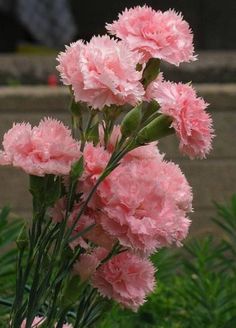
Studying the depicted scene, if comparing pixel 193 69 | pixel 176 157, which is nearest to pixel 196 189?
pixel 176 157

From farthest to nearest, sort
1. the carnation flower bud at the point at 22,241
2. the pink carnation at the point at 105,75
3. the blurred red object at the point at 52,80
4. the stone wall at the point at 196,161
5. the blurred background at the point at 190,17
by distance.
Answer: the blurred background at the point at 190,17, the blurred red object at the point at 52,80, the stone wall at the point at 196,161, the carnation flower bud at the point at 22,241, the pink carnation at the point at 105,75

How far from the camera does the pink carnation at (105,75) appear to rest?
145 cm

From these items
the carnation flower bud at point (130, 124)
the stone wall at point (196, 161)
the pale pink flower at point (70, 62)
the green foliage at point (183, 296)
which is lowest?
the stone wall at point (196, 161)

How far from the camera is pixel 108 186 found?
59.0 inches

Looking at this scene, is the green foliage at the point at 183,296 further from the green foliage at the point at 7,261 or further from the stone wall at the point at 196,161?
the stone wall at the point at 196,161

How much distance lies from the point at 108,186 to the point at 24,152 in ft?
0.41

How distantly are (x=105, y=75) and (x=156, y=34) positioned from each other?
132 millimetres

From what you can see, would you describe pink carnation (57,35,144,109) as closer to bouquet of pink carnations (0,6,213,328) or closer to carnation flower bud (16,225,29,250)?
bouquet of pink carnations (0,6,213,328)

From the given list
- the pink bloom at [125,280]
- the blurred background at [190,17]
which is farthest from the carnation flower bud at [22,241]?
the blurred background at [190,17]

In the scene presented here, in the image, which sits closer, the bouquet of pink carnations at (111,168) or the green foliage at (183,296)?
the bouquet of pink carnations at (111,168)

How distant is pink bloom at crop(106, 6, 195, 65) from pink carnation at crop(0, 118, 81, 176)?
164mm

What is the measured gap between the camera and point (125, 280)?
157 cm

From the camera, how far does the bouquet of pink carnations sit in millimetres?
1465

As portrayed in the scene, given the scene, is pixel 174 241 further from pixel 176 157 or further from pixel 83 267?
pixel 176 157
